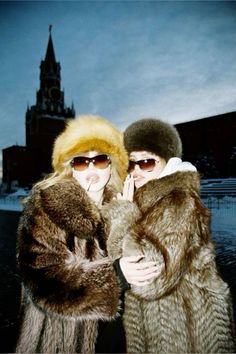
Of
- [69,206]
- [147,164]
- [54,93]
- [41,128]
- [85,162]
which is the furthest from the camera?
[54,93]

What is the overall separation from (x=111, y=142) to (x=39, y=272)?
1.12 meters

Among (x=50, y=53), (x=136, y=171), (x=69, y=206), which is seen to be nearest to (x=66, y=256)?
(x=69, y=206)

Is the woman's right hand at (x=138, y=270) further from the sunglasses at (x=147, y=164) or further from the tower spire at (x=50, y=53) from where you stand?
the tower spire at (x=50, y=53)

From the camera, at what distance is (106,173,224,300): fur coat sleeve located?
1.61 metres

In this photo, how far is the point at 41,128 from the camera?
62781mm

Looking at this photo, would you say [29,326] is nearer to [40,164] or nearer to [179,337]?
[179,337]

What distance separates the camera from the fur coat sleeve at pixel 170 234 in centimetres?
161

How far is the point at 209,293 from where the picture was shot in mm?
1739

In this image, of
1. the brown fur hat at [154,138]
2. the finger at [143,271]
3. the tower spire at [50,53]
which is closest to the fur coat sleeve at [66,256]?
the finger at [143,271]

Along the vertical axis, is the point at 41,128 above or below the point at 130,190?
above

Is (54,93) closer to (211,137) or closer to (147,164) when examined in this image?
(211,137)

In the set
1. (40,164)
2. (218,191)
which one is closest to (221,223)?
(218,191)

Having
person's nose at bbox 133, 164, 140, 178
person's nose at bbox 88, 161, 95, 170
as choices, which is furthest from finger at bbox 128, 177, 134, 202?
person's nose at bbox 88, 161, 95, 170

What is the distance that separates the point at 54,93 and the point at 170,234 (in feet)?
223
